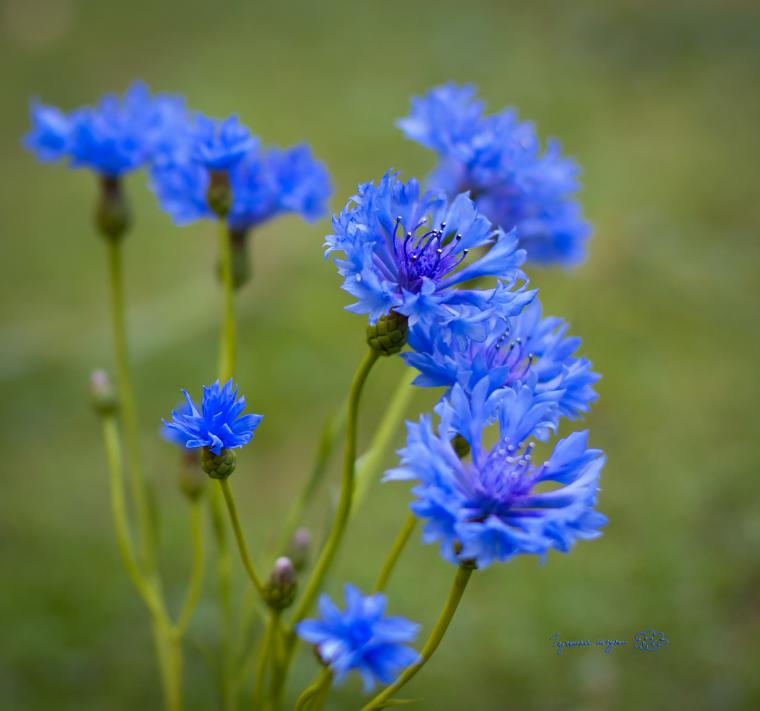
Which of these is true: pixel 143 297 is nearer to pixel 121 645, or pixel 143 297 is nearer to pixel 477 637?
pixel 121 645

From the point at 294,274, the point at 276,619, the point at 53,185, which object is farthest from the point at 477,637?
the point at 53,185

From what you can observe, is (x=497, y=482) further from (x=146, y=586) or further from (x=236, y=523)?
(x=146, y=586)

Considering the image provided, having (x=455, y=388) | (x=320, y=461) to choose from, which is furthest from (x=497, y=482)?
(x=320, y=461)

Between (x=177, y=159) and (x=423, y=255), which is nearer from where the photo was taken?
(x=423, y=255)

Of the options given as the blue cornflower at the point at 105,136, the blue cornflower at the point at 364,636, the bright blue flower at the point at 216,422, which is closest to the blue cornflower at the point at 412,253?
the bright blue flower at the point at 216,422

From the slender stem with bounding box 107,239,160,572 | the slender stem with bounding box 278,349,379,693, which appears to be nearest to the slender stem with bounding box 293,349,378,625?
the slender stem with bounding box 278,349,379,693

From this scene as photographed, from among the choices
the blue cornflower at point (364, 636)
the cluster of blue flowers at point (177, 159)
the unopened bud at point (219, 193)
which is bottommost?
the blue cornflower at point (364, 636)

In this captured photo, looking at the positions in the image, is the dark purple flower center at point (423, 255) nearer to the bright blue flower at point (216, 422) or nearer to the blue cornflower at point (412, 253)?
the blue cornflower at point (412, 253)

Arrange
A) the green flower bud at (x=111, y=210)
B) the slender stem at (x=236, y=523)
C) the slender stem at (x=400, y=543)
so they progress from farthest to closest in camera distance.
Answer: the green flower bud at (x=111, y=210), the slender stem at (x=400, y=543), the slender stem at (x=236, y=523)
